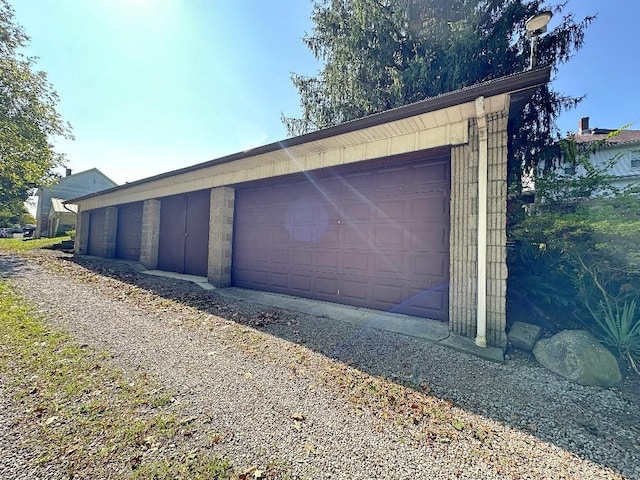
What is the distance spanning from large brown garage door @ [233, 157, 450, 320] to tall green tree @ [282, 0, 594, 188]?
353 cm

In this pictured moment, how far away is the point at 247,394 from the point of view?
2.46 meters

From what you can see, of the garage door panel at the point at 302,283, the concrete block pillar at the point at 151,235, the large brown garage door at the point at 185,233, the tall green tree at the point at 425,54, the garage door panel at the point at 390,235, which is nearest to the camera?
the garage door panel at the point at 390,235

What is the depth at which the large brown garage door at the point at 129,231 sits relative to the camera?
1107cm

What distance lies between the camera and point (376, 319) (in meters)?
4.55

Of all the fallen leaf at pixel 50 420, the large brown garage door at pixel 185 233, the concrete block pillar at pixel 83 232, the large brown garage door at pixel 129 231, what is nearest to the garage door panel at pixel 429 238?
the fallen leaf at pixel 50 420

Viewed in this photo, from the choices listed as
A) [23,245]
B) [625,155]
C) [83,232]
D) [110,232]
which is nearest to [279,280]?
[110,232]

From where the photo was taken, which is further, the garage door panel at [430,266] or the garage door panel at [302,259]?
the garage door panel at [302,259]

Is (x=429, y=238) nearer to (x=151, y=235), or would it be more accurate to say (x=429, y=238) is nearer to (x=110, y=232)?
(x=151, y=235)

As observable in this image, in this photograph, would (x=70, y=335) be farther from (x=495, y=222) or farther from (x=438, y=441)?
(x=495, y=222)

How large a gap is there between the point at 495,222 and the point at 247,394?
3454 millimetres

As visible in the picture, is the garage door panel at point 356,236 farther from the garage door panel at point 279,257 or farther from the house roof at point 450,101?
the house roof at point 450,101

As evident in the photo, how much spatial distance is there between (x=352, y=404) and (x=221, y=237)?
575 cm

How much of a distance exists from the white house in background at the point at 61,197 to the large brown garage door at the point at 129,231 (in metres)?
13.0

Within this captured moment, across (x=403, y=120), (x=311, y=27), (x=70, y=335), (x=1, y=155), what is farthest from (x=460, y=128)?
(x=1, y=155)
